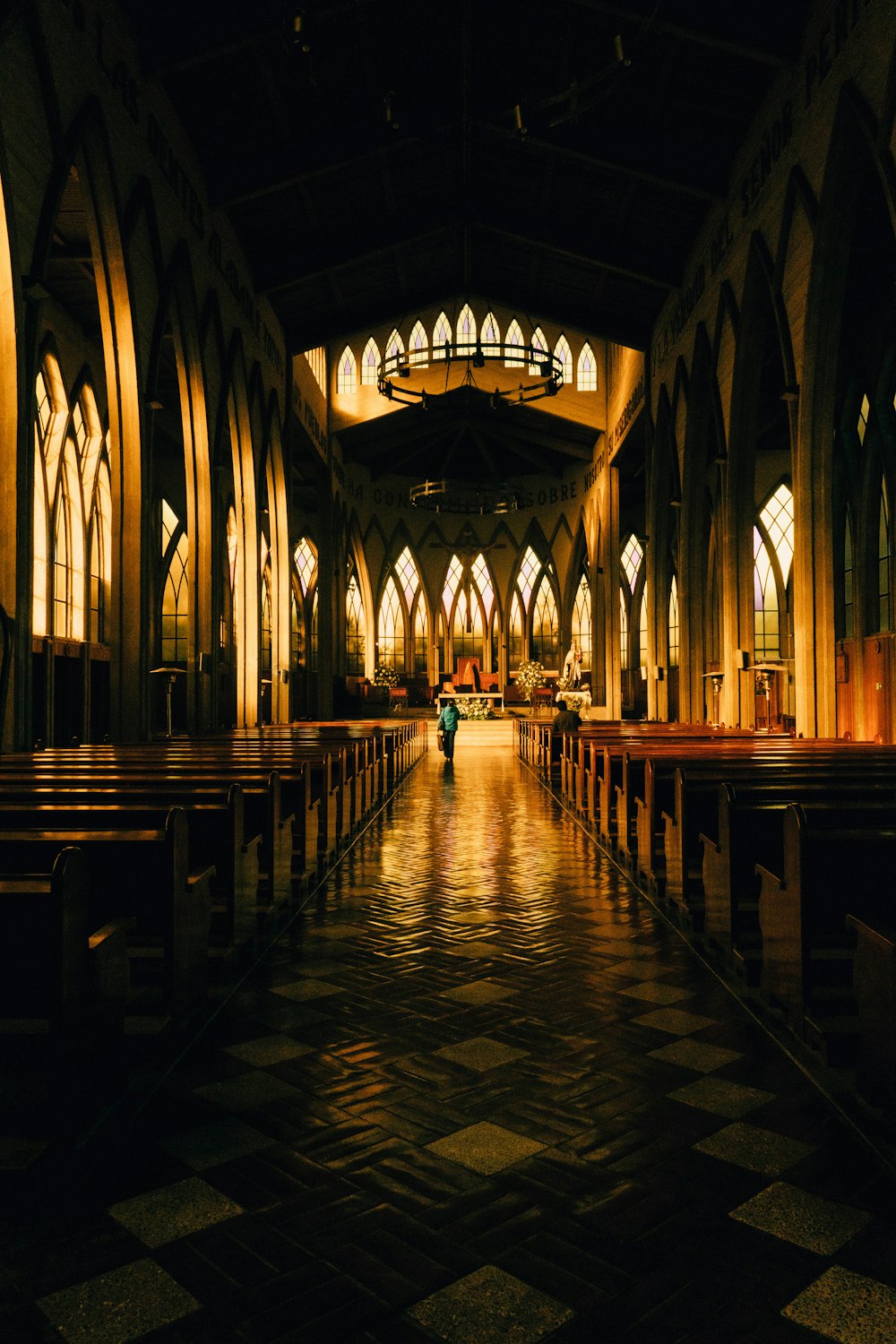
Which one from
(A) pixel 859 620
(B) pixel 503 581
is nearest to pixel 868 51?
(A) pixel 859 620

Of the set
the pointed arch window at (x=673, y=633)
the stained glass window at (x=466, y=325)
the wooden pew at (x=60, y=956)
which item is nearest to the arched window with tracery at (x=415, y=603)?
the stained glass window at (x=466, y=325)

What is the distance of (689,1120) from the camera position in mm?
2350

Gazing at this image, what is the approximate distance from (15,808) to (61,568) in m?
11.7

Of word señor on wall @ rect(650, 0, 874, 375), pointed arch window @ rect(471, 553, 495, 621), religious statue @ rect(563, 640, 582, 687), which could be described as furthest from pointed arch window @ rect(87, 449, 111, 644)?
pointed arch window @ rect(471, 553, 495, 621)

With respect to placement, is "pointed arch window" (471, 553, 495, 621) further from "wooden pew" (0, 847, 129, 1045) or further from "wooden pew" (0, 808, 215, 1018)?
"wooden pew" (0, 847, 129, 1045)

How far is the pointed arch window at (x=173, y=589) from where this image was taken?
69.2ft

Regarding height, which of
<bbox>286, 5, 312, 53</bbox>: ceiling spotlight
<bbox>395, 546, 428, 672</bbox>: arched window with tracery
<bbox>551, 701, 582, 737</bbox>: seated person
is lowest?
<bbox>551, 701, 582, 737</bbox>: seated person

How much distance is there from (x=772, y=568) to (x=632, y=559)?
7419 millimetres

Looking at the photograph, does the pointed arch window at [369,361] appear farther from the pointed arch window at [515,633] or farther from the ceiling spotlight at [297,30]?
the ceiling spotlight at [297,30]

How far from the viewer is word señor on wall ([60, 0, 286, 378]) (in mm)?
8352

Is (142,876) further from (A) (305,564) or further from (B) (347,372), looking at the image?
(A) (305,564)

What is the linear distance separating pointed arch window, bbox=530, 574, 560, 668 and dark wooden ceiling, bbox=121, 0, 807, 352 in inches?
494

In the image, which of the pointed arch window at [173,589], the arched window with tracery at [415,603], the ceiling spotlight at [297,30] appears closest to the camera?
the ceiling spotlight at [297,30]

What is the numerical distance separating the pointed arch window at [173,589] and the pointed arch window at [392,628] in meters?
8.71
